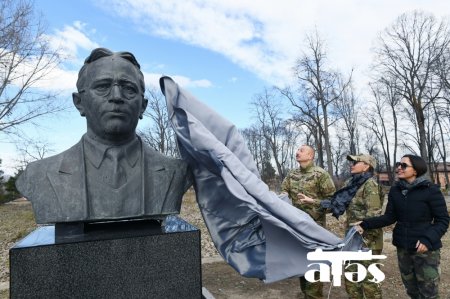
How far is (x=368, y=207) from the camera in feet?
13.4

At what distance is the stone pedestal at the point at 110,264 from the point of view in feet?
7.63

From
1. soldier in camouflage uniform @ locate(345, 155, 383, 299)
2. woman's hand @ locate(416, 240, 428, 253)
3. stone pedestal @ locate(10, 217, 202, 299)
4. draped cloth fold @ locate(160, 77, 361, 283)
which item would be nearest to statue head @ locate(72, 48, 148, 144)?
draped cloth fold @ locate(160, 77, 361, 283)

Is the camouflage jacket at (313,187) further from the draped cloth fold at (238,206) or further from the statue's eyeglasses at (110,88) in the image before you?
the statue's eyeglasses at (110,88)

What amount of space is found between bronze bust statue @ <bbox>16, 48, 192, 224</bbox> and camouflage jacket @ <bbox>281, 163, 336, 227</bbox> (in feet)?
6.80

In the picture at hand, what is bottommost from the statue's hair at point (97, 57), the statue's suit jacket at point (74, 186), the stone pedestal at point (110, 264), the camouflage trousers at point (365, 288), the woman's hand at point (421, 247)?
the camouflage trousers at point (365, 288)

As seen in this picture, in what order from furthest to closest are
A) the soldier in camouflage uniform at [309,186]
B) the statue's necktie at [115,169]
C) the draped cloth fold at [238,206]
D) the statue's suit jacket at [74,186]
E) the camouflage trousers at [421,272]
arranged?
the soldier in camouflage uniform at [309,186], the camouflage trousers at [421,272], the draped cloth fold at [238,206], the statue's necktie at [115,169], the statue's suit jacket at [74,186]

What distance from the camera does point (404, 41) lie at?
25.5m

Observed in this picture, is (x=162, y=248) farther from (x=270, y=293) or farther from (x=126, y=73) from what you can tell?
(x=270, y=293)

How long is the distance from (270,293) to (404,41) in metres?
25.2

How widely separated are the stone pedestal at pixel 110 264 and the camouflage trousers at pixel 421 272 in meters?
2.36

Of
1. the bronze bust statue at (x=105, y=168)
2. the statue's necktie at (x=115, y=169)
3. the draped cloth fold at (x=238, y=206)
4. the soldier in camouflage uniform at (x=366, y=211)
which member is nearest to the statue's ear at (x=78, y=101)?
the bronze bust statue at (x=105, y=168)

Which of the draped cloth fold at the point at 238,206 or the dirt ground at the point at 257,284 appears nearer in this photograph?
the draped cloth fold at the point at 238,206

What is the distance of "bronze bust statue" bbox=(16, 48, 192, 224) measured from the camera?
2604 millimetres

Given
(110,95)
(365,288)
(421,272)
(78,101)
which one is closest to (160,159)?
(110,95)
